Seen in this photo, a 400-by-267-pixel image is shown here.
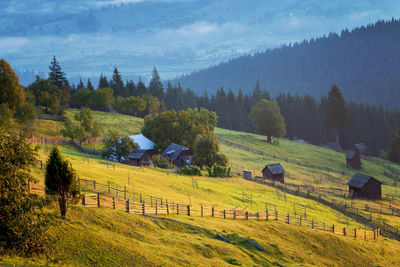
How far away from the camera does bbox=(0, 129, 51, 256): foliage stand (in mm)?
20469

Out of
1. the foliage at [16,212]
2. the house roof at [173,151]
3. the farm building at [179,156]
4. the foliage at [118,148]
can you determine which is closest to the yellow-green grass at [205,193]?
the foliage at [16,212]

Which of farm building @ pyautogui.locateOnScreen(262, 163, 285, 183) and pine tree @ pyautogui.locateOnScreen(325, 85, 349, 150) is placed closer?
farm building @ pyautogui.locateOnScreen(262, 163, 285, 183)

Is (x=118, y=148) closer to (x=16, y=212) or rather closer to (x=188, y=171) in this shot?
(x=188, y=171)

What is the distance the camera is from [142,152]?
74.1m

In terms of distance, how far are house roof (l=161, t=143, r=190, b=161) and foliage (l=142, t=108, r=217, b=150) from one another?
5325mm

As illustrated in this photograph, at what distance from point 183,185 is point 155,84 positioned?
406 feet

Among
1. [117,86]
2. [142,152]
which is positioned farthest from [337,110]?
[117,86]

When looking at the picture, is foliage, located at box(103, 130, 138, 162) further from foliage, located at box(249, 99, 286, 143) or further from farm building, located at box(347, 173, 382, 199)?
foliage, located at box(249, 99, 286, 143)

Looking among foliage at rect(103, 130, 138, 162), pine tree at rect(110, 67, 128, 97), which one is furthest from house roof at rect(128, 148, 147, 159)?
pine tree at rect(110, 67, 128, 97)

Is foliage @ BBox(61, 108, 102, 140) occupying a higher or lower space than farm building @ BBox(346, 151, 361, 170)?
higher

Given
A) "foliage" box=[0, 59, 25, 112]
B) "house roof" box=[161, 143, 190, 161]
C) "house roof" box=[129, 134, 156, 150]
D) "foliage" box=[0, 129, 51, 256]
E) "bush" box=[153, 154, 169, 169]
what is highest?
"foliage" box=[0, 59, 25, 112]

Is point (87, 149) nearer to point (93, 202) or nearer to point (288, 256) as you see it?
point (93, 202)

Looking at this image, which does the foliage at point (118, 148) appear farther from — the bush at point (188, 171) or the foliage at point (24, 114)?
the foliage at point (24, 114)

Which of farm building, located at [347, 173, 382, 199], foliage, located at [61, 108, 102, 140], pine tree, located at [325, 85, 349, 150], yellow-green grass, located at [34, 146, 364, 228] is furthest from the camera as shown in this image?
pine tree, located at [325, 85, 349, 150]
